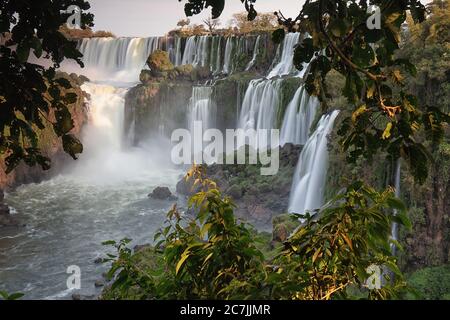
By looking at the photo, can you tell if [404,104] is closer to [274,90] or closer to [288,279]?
[288,279]

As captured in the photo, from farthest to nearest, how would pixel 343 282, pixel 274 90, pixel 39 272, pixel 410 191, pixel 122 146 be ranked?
pixel 122 146 → pixel 274 90 → pixel 39 272 → pixel 410 191 → pixel 343 282

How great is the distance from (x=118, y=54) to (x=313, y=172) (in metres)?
20.9

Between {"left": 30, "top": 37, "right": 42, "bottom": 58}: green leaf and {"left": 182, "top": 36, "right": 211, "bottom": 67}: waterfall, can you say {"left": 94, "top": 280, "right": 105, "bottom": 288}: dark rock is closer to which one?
{"left": 30, "top": 37, "right": 42, "bottom": 58}: green leaf

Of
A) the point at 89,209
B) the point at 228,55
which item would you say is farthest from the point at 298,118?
the point at 228,55

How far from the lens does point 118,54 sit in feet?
102

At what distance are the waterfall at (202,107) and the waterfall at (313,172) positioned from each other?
9.24 m

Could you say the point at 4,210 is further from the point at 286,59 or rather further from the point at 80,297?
the point at 286,59

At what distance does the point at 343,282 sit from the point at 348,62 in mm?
794

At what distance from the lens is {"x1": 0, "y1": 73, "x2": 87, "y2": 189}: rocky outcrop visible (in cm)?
2058

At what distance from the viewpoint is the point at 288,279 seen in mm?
1484

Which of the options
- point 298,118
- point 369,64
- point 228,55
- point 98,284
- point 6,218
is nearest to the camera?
point 369,64

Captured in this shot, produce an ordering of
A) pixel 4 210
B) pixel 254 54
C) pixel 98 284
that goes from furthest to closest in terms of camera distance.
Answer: pixel 254 54 < pixel 4 210 < pixel 98 284

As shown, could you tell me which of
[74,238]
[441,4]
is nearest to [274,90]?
[441,4]

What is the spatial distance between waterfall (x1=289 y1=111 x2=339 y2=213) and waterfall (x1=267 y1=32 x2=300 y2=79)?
9174mm
